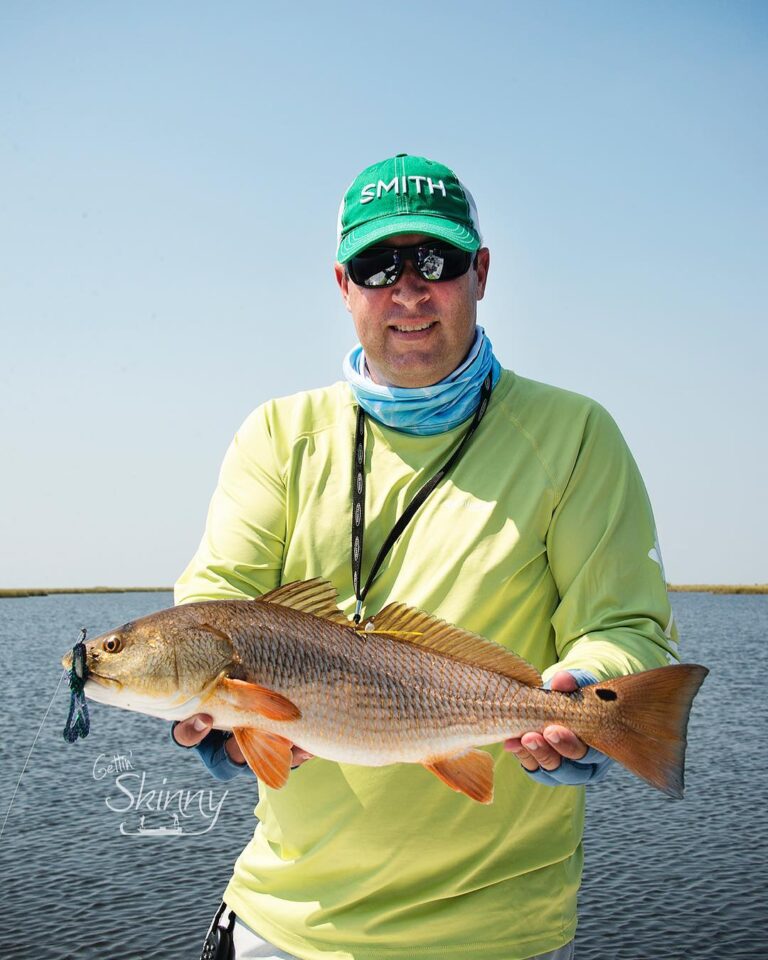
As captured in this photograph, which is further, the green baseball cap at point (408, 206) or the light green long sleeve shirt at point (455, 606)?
the green baseball cap at point (408, 206)

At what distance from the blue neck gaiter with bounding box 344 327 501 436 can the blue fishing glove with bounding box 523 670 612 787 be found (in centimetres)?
111

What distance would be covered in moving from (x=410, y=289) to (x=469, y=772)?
1.73m

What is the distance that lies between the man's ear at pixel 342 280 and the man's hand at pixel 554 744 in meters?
1.77

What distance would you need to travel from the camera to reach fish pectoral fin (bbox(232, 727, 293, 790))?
3086 mm

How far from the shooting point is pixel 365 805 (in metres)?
3.38

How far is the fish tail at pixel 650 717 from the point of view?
9.75 feet

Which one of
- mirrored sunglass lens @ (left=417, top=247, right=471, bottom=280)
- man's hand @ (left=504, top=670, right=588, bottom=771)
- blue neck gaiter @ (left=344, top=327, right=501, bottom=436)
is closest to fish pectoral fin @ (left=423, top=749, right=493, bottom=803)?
man's hand @ (left=504, top=670, right=588, bottom=771)

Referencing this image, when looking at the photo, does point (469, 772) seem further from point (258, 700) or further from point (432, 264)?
point (432, 264)

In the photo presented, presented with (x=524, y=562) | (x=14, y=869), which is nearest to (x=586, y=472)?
(x=524, y=562)

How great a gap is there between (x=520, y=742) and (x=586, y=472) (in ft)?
3.21

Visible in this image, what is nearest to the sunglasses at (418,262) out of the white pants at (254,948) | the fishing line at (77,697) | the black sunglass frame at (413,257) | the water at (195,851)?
the black sunglass frame at (413,257)

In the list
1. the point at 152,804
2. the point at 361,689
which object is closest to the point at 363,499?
the point at 361,689

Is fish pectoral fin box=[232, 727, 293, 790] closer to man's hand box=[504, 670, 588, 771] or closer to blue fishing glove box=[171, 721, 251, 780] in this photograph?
blue fishing glove box=[171, 721, 251, 780]

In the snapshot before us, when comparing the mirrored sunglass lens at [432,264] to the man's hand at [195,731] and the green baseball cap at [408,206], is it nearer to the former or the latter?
the green baseball cap at [408,206]
